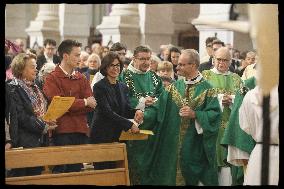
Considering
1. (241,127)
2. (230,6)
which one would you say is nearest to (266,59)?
(230,6)

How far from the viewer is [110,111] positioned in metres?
6.03

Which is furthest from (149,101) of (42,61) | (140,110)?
(42,61)

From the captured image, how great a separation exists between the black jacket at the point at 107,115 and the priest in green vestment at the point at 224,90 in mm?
811

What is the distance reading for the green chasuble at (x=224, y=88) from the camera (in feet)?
19.4

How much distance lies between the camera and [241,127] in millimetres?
5156

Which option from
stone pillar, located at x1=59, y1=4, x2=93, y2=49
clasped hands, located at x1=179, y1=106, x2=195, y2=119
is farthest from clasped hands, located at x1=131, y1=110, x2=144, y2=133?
stone pillar, located at x1=59, y1=4, x2=93, y2=49

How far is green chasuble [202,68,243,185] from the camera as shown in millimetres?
5908

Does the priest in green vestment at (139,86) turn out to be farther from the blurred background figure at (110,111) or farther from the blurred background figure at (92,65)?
the blurred background figure at (92,65)

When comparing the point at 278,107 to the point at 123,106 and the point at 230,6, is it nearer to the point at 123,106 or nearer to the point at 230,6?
the point at 230,6

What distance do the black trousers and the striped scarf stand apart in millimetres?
259

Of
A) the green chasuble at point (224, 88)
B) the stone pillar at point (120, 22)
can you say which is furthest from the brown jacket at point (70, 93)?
the stone pillar at point (120, 22)

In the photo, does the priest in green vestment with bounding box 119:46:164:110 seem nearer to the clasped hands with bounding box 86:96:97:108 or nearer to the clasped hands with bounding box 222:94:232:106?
the clasped hands with bounding box 86:96:97:108

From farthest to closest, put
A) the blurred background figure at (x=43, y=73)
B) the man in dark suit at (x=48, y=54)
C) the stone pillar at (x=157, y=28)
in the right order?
the stone pillar at (x=157, y=28) < the man in dark suit at (x=48, y=54) < the blurred background figure at (x=43, y=73)

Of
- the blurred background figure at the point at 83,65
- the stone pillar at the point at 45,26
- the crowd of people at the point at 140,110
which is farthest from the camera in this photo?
the stone pillar at the point at 45,26
